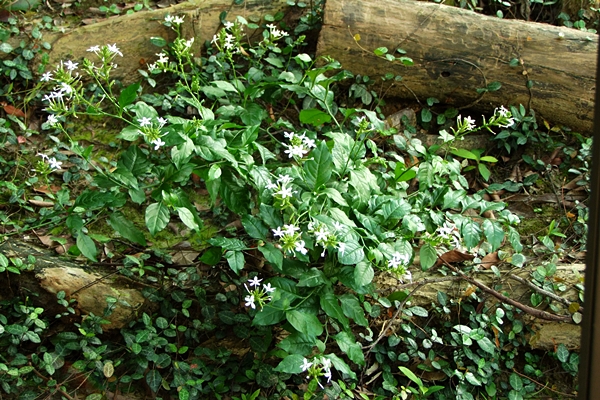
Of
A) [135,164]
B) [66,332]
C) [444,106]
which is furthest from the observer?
A: [444,106]

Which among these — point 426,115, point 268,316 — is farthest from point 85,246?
point 426,115

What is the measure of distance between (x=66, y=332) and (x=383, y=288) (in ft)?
4.77

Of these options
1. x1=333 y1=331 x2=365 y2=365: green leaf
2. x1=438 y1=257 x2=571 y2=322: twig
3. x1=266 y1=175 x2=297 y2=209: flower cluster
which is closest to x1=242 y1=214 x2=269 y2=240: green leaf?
x1=266 y1=175 x2=297 y2=209: flower cluster

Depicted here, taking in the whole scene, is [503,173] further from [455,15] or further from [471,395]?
[471,395]

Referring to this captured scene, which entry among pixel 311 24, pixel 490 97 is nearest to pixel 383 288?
pixel 490 97

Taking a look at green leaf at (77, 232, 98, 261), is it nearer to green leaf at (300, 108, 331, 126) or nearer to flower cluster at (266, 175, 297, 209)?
flower cluster at (266, 175, 297, 209)

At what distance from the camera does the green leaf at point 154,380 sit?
254 centimetres

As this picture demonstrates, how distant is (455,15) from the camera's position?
3.67 m

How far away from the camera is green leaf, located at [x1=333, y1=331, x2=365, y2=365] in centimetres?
240

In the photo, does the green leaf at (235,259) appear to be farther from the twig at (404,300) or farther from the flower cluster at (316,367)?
the twig at (404,300)

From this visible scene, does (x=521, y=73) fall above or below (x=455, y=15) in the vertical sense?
below

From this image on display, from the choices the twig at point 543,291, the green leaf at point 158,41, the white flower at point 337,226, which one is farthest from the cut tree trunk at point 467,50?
the white flower at point 337,226

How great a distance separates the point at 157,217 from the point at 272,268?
63 cm

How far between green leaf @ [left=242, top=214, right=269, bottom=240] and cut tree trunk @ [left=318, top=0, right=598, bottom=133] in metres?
1.58
